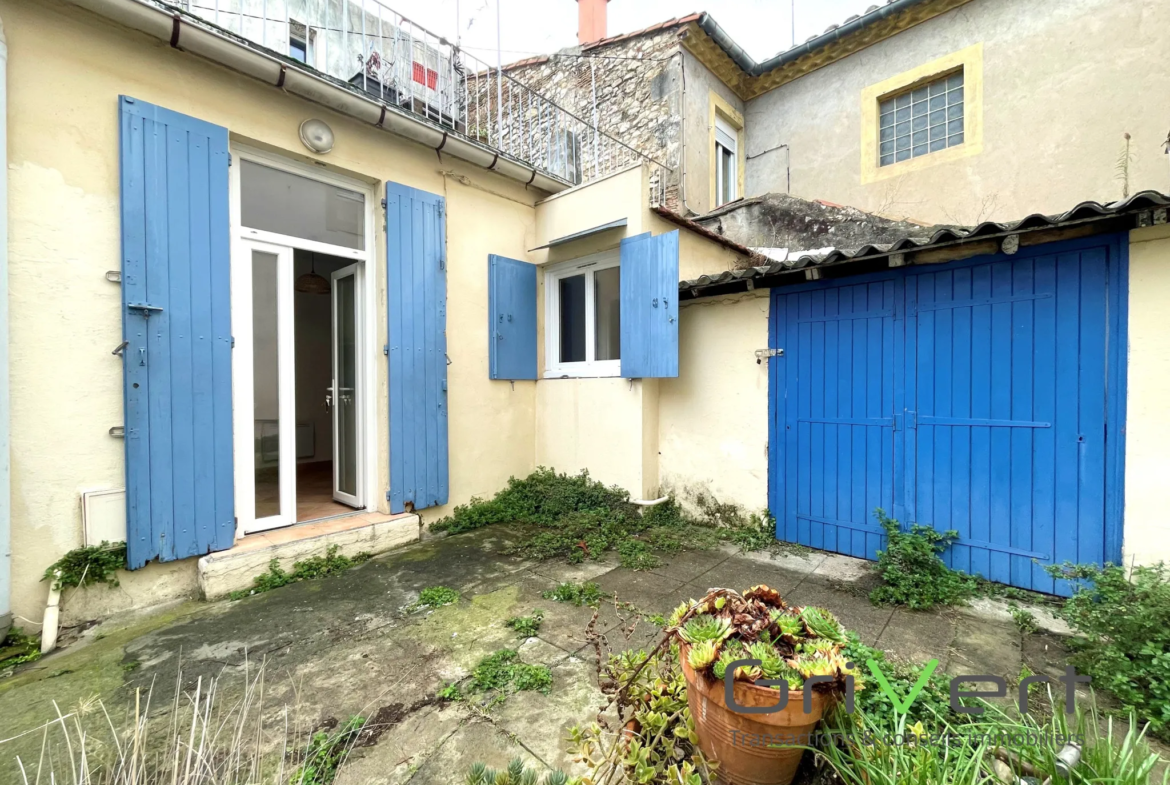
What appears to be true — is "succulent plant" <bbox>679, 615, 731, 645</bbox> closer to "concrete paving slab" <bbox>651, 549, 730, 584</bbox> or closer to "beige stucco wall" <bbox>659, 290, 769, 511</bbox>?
"concrete paving slab" <bbox>651, 549, 730, 584</bbox>

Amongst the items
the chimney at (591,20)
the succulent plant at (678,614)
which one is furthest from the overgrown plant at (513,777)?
the chimney at (591,20)

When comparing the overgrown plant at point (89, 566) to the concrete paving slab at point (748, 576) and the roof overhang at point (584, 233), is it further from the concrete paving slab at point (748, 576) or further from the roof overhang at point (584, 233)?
the roof overhang at point (584, 233)

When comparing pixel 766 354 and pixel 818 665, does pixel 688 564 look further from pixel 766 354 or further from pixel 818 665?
pixel 818 665

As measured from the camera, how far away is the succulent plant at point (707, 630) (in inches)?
66.1

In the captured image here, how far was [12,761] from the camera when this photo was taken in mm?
1887

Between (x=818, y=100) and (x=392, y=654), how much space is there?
30.7 feet

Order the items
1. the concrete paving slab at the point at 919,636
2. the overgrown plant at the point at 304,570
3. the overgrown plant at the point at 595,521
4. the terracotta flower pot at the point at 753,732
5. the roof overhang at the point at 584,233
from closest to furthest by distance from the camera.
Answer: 1. the terracotta flower pot at the point at 753,732
2. the concrete paving slab at the point at 919,636
3. the overgrown plant at the point at 304,570
4. the overgrown plant at the point at 595,521
5. the roof overhang at the point at 584,233

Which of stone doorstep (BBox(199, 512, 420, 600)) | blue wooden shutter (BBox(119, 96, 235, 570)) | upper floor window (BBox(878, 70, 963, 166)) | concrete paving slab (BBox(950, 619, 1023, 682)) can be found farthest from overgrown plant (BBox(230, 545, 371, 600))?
upper floor window (BBox(878, 70, 963, 166))

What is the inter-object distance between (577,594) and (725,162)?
7905 mm

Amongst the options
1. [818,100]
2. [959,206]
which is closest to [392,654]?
[959,206]

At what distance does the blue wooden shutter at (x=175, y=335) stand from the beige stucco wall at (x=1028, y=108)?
8140 millimetres

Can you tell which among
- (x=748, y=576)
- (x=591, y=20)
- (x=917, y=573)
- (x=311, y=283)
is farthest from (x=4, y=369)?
(x=591, y=20)

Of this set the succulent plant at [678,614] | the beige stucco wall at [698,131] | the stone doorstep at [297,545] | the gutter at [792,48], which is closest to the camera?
the succulent plant at [678,614]

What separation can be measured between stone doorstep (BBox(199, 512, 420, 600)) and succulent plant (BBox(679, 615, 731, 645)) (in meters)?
3.28
